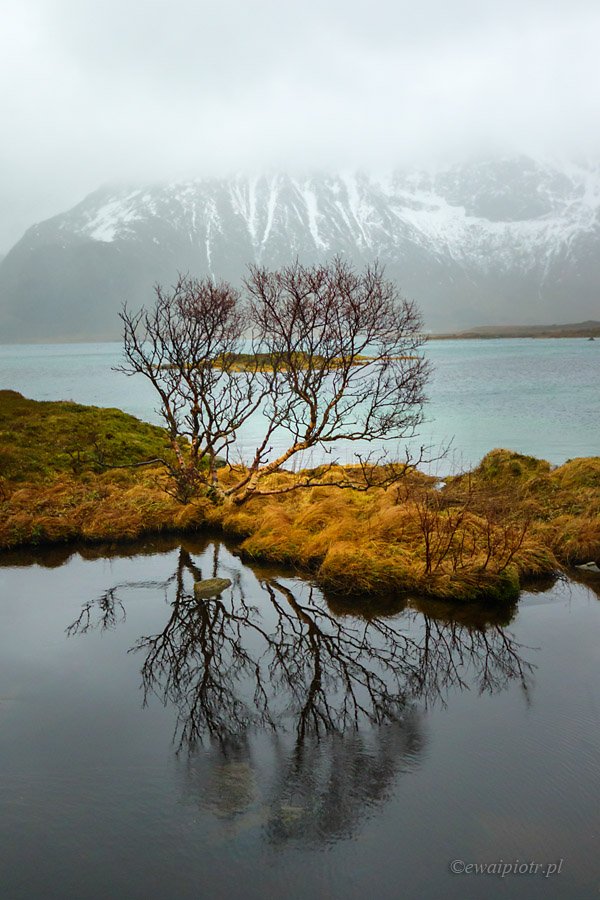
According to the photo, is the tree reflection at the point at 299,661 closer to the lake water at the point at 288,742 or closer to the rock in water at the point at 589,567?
the lake water at the point at 288,742

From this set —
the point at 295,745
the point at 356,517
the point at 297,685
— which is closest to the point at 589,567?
the point at 356,517

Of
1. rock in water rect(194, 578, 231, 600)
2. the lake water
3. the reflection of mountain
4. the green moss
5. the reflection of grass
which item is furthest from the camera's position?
the green moss

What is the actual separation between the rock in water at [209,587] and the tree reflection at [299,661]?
165mm

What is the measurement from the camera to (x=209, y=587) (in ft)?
44.3

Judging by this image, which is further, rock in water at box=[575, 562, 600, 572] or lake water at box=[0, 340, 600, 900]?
rock in water at box=[575, 562, 600, 572]

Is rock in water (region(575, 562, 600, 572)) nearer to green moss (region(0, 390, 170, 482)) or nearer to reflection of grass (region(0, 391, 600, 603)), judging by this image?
reflection of grass (region(0, 391, 600, 603))

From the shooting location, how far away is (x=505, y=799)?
714 cm

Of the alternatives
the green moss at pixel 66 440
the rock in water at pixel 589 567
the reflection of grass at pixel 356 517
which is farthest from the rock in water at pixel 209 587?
the green moss at pixel 66 440

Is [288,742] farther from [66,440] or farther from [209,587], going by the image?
[66,440]

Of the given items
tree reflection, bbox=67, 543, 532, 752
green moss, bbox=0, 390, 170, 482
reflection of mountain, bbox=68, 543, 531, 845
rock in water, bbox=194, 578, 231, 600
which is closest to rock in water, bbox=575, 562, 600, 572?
reflection of mountain, bbox=68, 543, 531, 845

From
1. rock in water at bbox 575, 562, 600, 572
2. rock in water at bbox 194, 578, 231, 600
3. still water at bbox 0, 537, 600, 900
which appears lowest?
still water at bbox 0, 537, 600, 900

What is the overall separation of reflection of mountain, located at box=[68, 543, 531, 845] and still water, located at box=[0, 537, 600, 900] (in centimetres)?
3

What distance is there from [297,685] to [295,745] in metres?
1.57

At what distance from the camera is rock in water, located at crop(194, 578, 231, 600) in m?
13.3
